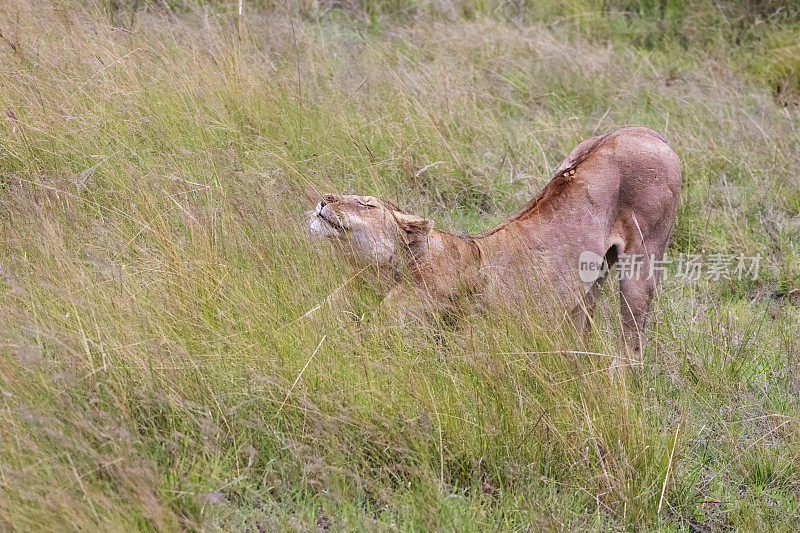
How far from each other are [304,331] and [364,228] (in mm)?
632

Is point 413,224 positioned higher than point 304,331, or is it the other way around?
point 413,224

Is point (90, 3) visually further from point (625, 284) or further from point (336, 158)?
point (625, 284)

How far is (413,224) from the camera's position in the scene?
12.3 ft

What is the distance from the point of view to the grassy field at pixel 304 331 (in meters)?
2.75

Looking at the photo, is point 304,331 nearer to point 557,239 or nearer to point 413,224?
point 413,224

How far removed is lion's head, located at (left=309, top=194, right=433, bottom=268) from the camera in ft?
12.1
